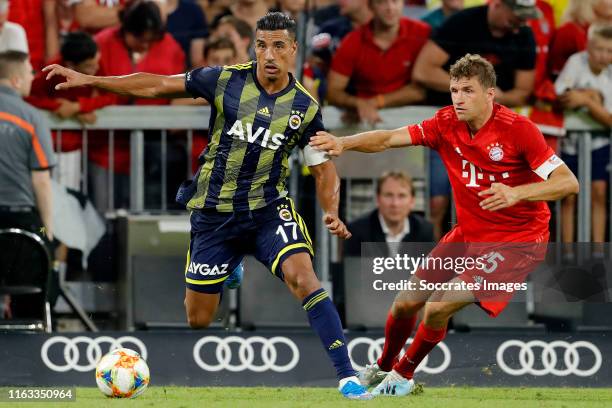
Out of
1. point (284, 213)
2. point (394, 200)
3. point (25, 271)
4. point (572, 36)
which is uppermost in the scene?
point (572, 36)

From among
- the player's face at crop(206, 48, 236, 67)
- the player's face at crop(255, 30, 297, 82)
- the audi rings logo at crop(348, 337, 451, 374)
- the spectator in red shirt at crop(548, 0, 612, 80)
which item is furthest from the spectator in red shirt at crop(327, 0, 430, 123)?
the player's face at crop(255, 30, 297, 82)

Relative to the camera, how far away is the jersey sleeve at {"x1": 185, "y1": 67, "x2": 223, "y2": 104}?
798 cm

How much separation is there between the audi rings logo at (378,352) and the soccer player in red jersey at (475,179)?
3.18 ft

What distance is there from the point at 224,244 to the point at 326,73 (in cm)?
254

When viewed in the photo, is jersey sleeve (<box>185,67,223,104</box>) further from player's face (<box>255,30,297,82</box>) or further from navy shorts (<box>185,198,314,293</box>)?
navy shorts (<box>185,198,314,293</box>)

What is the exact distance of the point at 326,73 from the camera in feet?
34.1

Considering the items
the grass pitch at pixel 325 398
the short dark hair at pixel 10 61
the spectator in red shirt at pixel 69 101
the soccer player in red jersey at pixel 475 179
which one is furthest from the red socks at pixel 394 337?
the short dark hair at pixel 10 61

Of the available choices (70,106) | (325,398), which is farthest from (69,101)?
(325,398)

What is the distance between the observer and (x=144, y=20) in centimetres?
1041

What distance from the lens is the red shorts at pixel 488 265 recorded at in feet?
26.7

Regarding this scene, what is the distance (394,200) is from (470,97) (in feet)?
6.47

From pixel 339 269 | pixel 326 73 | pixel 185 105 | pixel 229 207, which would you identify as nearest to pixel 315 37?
pixel 326 73

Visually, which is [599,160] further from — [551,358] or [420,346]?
[420,346]

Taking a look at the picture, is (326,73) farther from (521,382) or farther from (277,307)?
(521,382)
